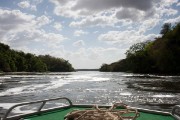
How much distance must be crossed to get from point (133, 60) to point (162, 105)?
349 feet

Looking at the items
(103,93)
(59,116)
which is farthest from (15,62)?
(59,116)

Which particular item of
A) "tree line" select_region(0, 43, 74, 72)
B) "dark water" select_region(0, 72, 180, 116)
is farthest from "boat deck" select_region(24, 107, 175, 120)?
"tree line" select_region(0, 43, 74, 72)

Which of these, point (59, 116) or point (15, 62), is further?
point (15, 62)

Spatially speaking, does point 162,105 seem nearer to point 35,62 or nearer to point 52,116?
point 52,116

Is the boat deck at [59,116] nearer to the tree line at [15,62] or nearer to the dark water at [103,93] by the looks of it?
the dark water at [103,93]

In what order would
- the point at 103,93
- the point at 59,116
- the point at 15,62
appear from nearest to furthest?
1. the point at 59,116
2. the point at 103,93
3. the point at 15,62

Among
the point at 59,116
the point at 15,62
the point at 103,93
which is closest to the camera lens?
the point at 59,116

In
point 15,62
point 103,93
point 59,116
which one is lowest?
point 103,93

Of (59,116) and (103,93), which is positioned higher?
(59,116)

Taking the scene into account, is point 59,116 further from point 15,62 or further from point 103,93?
point 15,62

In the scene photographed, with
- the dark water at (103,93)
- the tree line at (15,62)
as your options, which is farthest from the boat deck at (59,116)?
the tree line at (15,62)

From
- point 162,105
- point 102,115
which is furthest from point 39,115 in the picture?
point 162,105

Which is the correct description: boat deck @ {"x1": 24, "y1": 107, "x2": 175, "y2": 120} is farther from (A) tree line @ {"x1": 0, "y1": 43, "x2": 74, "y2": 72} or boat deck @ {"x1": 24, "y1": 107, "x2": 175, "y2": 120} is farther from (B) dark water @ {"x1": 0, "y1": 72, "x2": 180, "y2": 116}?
(A) tree line @ {"x1": 0, "y1": 43, "x2": 74, "y2": 72}

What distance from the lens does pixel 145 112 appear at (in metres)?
7.29
